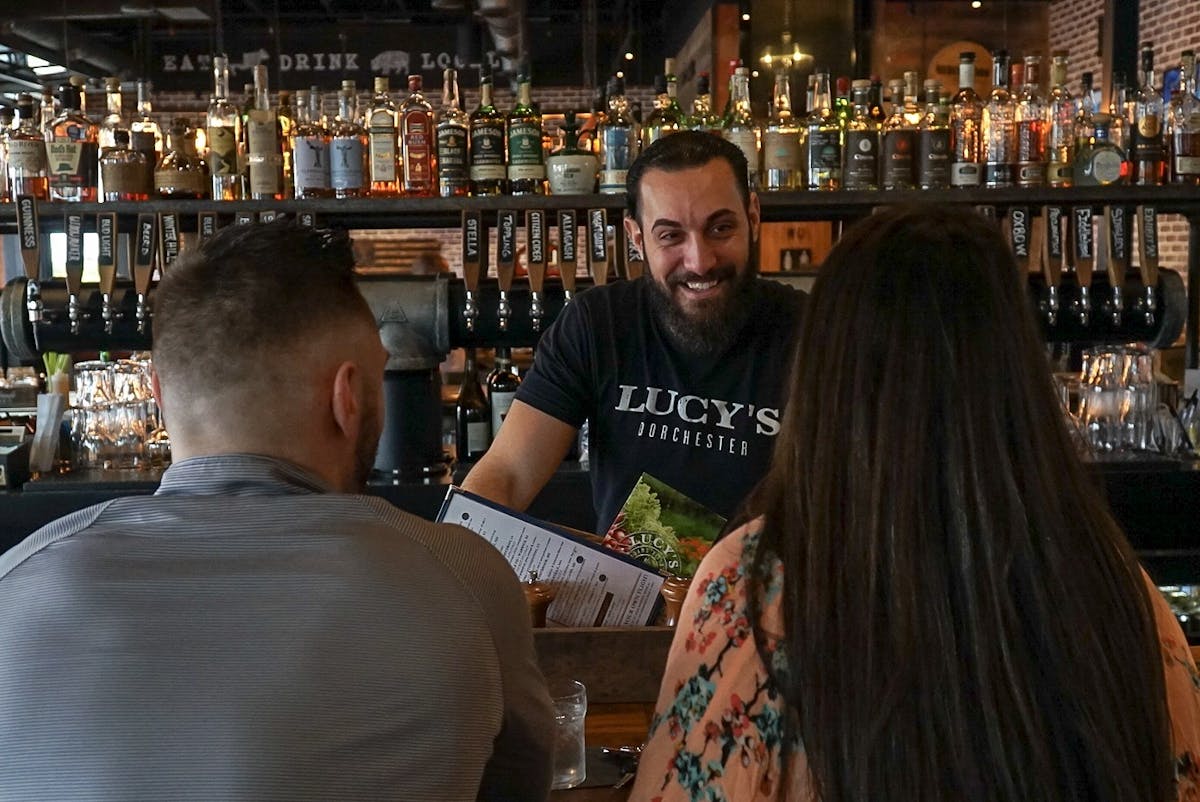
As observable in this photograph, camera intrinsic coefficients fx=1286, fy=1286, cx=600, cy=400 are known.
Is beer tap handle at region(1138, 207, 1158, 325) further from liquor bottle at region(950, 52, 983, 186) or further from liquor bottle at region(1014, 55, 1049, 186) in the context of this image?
liquor bottle at region(950, 52, 983, 186)

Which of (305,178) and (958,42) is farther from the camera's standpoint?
(958,42)

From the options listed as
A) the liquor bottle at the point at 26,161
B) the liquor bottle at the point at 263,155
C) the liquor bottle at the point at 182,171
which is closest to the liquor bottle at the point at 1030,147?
the liquor bottle at the point at 263,155

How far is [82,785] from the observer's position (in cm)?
99

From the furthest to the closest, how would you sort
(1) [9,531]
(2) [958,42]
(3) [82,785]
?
1. (2) [958,42]
2. (1) [9,531]
3. (3) [82,785]

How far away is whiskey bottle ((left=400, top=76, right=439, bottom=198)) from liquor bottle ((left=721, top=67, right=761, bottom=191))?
0.84 meters

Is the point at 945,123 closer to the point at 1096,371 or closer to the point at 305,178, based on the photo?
the point at 1096,371

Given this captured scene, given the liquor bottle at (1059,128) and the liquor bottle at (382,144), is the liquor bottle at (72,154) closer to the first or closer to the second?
the liquor bottle at (382,144)

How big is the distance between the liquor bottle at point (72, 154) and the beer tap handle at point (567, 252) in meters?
1.39

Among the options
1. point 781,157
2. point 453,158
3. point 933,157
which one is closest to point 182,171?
point 453,158

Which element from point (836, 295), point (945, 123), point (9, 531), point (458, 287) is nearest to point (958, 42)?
point (945, 123)

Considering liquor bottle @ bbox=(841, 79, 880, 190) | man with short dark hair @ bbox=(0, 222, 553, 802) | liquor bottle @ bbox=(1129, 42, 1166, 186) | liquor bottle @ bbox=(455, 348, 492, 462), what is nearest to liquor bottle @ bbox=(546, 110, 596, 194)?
liquor bottle @ bbox=(455, 348, 492, 462)

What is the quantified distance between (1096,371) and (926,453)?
2769mm

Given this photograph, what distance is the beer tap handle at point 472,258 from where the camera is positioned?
350 cm

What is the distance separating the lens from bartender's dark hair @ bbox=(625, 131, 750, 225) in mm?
2418
